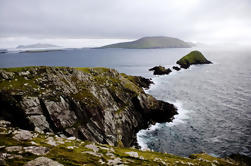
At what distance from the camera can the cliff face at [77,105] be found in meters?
35.8

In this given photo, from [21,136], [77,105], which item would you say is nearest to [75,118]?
[77,105]

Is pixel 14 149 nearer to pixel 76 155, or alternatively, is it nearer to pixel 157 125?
pixel 76 155

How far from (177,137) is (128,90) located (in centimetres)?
2464

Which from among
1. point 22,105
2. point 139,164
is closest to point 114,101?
point 22,105

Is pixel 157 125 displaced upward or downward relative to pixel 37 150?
downward

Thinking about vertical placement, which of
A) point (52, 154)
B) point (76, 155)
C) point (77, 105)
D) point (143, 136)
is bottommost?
Answer: point (143, 136)

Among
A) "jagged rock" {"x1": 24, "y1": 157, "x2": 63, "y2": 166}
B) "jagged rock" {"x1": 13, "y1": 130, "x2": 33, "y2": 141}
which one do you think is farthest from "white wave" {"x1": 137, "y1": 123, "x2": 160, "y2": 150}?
"jagged rock" {"x1": 24, "y1": 157, "x2": 63, "y2": 166}

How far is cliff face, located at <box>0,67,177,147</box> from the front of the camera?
1409 inches

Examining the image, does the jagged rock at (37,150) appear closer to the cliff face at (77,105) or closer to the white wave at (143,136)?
the cliff face at (77,105)

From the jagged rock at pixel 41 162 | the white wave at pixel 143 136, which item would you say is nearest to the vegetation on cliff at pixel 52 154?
the jagged rock at pixel 41 162

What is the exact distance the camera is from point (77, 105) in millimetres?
43625

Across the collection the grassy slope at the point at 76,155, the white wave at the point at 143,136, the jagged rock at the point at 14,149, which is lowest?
the white wave at the point at 143,136

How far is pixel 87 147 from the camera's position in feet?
84.4

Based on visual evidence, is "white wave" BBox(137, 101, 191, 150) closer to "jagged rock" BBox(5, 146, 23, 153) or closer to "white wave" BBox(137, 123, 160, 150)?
"white wave" BBox(137, 123, 160, 150)
